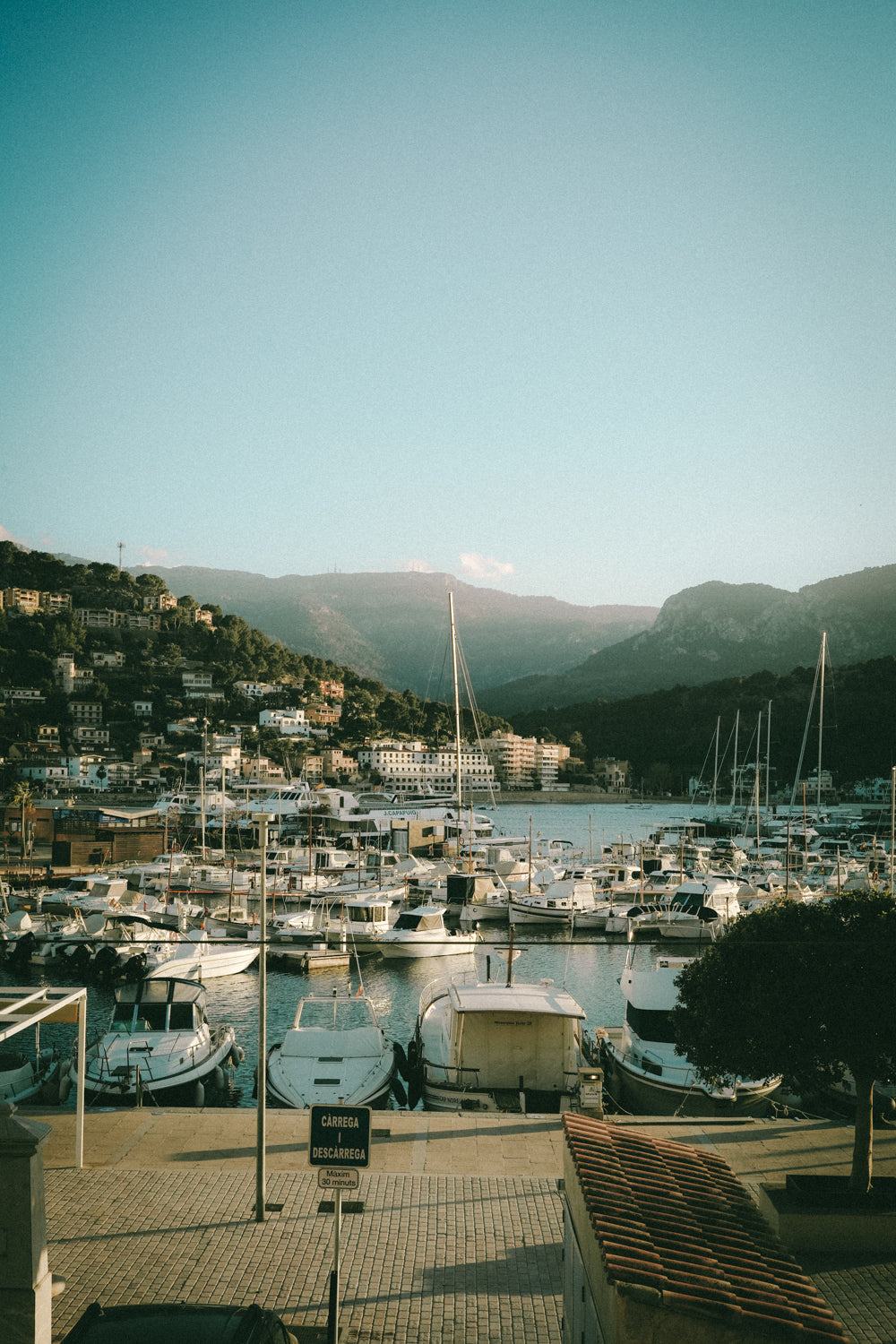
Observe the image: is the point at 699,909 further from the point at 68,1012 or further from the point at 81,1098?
the point at 81,1098

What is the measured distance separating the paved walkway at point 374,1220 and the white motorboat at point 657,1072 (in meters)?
3.76

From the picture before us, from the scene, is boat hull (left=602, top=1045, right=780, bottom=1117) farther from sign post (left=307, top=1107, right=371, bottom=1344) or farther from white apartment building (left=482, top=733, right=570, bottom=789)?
white apartment building (left=482, top=733, right=570, bottom=789)

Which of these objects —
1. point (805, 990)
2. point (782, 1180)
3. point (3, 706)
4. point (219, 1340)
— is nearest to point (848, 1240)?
point (782, 1180)

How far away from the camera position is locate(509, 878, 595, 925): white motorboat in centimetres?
3747

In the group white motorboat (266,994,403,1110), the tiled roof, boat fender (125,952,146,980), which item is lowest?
boat fender (125,952,146,980)

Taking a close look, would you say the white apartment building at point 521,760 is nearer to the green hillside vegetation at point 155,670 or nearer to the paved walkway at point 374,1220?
the green hillside vegetation at point 155,670

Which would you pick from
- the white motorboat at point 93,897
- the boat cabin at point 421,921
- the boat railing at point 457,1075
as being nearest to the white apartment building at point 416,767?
the white motorboat at point 93,897

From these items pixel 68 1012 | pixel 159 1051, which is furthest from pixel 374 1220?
pixel 159 1051

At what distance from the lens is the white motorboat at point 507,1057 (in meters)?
13.3

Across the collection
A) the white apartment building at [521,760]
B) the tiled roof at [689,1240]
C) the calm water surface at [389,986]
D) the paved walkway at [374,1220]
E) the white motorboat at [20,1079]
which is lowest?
the white apartment building at [521,760]

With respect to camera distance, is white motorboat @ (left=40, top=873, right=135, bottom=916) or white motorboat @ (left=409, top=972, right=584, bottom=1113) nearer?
Result: white motorboat @ (left=409, top=972, right=584, bottom=1113)

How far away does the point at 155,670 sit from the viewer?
136 meters

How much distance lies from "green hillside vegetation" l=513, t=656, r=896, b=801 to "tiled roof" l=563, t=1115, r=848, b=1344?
360 feet

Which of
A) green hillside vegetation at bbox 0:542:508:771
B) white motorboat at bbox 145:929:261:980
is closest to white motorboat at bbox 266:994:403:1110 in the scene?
white motorboat at bbox 145:929:261:980
